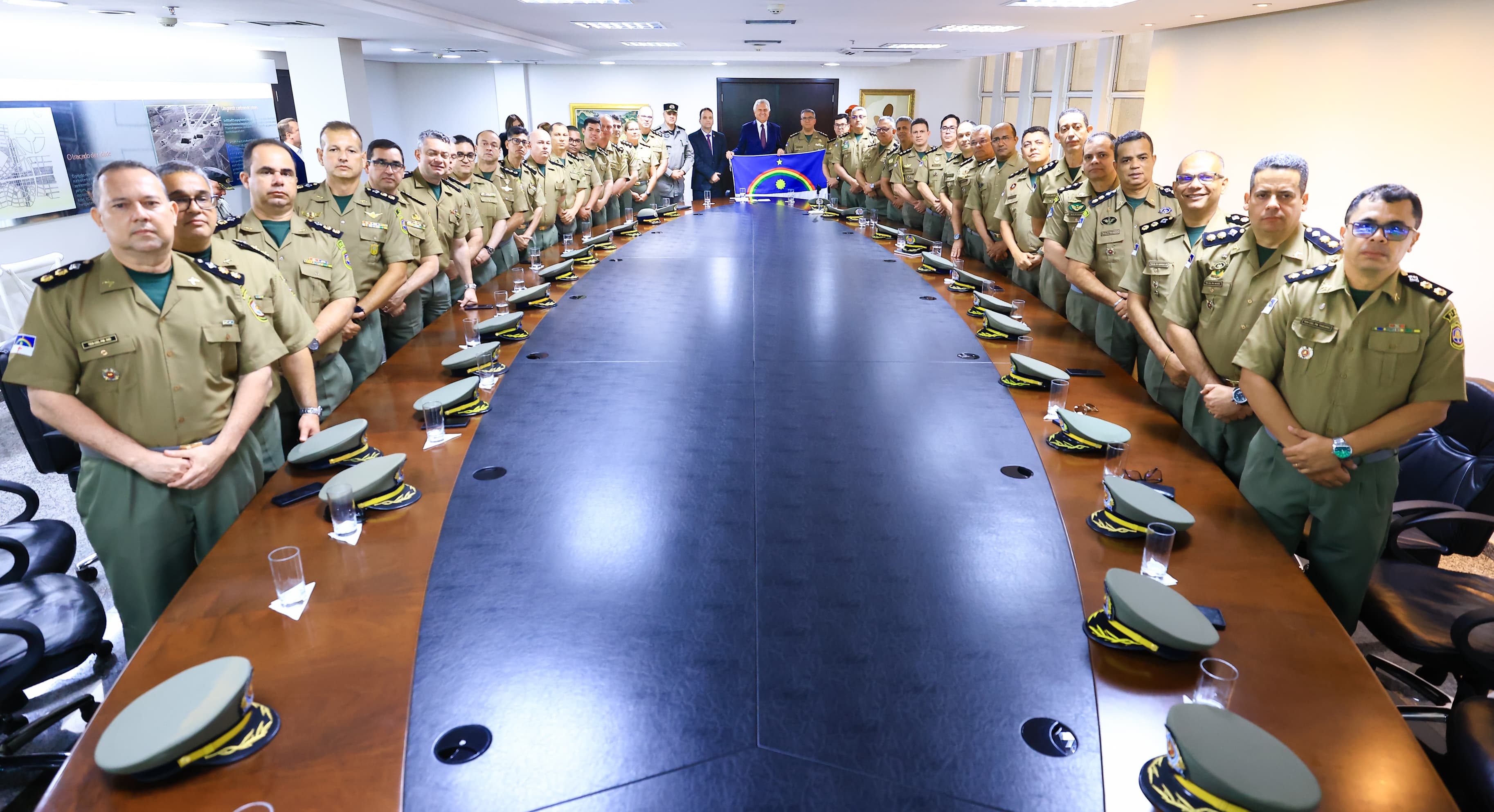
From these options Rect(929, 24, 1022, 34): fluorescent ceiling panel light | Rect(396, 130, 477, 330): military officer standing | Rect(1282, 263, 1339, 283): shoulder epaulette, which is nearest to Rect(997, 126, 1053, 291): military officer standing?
Rect(1282, 263, 1339, 283): shoulder epaulette

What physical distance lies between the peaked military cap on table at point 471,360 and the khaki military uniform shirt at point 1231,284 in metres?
2.66

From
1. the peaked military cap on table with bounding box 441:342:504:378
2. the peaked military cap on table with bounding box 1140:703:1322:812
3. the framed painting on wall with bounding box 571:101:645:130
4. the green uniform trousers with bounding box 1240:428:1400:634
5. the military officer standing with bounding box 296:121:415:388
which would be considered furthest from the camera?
the framed painting on wall with bounding box 571:101:645:130

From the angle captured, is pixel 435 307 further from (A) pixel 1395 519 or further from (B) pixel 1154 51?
(B) pixel 1154 51

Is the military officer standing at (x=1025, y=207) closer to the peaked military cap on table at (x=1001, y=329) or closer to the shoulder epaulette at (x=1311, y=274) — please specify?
the peaked military cap on table at (x=1001, y=329)

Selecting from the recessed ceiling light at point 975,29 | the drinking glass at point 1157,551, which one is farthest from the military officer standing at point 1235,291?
the recessed ceiling light at point 975,29

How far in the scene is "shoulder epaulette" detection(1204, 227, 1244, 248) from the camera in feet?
9.74

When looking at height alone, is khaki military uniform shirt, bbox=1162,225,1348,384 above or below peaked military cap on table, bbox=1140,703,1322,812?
above

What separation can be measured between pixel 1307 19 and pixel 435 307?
751cm

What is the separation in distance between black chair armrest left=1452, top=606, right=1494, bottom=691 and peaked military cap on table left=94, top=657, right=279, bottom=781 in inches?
109

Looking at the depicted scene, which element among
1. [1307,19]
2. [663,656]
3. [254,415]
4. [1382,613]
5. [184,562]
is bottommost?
[1382,613]

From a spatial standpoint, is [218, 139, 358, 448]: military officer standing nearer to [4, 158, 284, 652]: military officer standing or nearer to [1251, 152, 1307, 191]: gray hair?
[4, 158, 284, 652]: military officer standing

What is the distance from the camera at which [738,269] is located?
5223 mm

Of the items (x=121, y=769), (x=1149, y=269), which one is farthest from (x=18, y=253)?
(x=1149, y=269)

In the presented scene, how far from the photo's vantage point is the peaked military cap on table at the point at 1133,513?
6.51 feet
